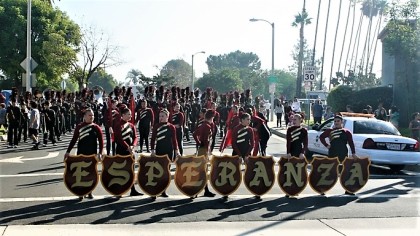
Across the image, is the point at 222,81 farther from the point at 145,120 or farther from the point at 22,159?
the point at 22,159

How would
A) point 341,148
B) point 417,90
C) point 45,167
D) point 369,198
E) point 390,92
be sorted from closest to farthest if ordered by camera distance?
1. point 369,198
2. point 341,148
3. point 45,167
4. point 417,90
5. point 390,92

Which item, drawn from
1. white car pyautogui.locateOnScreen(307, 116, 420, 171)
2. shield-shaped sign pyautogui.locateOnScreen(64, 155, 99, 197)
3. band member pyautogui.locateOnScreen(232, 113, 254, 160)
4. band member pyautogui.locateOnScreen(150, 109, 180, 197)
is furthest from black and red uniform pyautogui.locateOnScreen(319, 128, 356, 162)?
shield-shaped sign pyautogui.locateOnScreen(64, 155, 99, 197)

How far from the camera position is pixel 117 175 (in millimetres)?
9828

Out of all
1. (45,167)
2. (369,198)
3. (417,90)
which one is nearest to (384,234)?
(369,198)

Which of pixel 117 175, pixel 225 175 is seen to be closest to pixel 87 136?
pixel 117 175

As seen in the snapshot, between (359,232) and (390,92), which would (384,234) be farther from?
(390,92)

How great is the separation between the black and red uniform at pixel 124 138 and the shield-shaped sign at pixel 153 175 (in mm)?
648

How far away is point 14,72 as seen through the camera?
45062 mm

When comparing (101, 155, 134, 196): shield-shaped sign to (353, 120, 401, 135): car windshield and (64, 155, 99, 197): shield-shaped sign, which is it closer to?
(64, 155, 99, 197): shield-shaped sign

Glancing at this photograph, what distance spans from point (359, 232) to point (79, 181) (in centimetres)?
472

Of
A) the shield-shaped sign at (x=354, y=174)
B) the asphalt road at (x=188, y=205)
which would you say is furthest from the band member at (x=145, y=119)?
the shield-shaped sign at (x=354, y=174)

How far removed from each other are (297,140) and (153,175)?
9.68 ft

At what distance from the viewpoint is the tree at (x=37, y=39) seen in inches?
1687

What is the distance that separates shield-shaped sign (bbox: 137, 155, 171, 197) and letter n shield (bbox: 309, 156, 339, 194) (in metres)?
2.76
